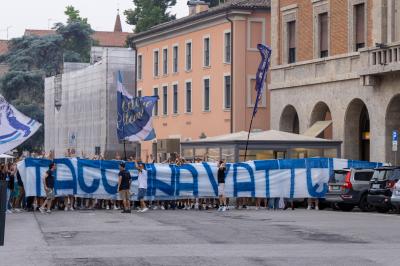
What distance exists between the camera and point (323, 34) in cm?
5134

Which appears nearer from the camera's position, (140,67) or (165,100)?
(165,100)

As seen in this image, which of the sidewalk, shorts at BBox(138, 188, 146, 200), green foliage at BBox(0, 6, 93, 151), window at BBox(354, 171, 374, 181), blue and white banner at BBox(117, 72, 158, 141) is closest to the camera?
the sidewalk

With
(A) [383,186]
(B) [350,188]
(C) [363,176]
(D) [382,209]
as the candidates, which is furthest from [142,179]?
(D) [382,209]

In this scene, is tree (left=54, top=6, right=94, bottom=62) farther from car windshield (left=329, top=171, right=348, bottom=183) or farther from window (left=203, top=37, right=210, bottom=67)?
car windshield (left=329, top=171, right=348, bottom=183)

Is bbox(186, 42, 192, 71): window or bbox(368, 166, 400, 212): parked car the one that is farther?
bbox(186, 42, 192, 71): window

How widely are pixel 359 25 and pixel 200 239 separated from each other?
87.3 feet

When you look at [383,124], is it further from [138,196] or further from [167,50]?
[167,50]

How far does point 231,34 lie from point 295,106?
30.8ft

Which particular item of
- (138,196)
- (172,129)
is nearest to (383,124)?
(138,196)

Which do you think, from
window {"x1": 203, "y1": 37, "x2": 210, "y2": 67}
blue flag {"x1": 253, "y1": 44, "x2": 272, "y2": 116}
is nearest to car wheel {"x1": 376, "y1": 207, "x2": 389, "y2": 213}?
blue flag {"x1": 253, "y1": 44, "x2": 272, "y2": 116}

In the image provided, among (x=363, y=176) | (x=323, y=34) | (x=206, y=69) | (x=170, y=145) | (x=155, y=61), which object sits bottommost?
(x=363, y=176)

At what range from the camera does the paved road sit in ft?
63.1

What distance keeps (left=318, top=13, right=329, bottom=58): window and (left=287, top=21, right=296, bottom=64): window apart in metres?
2.96

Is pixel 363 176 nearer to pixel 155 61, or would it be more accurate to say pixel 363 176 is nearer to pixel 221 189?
pixel 221 189
